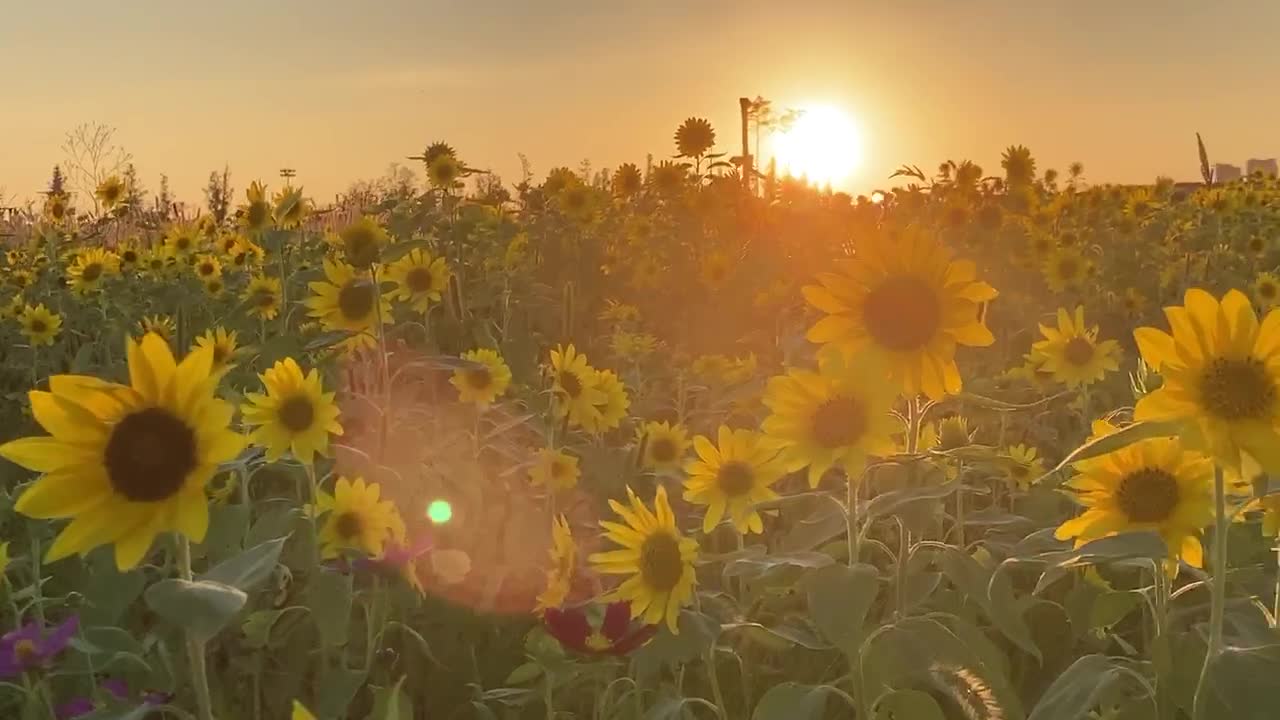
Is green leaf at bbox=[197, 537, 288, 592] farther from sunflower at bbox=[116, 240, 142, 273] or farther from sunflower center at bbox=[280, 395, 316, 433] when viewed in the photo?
sunflower at bbox=[116, 240, 142, 273]

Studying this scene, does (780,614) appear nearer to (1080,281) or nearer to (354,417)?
(354,417)

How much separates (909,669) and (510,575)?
4.31 ft

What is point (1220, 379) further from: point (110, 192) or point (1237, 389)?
point (110, 192)

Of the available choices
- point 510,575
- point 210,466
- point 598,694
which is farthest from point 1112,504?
point 510,575

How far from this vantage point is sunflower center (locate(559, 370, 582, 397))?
335cm

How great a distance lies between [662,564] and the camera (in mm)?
1954

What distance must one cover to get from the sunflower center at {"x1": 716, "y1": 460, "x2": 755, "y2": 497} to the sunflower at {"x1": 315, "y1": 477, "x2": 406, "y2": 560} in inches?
27.7

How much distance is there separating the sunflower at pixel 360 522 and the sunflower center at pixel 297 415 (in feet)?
0.50

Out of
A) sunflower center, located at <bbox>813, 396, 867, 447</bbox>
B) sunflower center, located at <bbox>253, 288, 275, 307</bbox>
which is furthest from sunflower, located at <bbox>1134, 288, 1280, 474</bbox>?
sunflower center, located at <bbox>253, 288, 275, 307</bbox>

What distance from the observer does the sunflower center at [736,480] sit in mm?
2307

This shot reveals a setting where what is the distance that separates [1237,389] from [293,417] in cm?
185

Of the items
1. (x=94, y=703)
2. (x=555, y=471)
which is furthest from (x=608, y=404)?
(x=94, y=703)

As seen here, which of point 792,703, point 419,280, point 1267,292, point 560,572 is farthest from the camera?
point 1267,292

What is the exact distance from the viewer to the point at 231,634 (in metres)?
2.66
